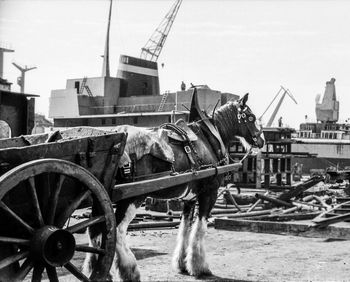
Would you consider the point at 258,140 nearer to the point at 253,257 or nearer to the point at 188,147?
the point at 253,257

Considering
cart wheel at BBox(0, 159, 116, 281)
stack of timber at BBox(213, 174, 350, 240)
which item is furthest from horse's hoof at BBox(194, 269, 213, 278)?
stack of timber at BBox(213, 174, 350, 240)

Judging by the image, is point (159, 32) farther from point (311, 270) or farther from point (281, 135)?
point (311, 270)

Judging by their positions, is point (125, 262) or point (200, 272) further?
point (200, 272)

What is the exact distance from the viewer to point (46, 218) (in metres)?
4.80

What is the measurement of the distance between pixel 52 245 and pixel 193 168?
117 inches

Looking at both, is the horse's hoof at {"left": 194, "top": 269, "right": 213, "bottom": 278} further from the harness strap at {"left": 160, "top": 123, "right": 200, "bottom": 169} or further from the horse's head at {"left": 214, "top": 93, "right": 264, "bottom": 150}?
the horse's head at {"left": 214, "top": 93, "right": 264, "bottom": 150}

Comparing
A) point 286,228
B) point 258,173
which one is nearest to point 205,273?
point 286,228

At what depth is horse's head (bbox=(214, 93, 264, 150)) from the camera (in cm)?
884

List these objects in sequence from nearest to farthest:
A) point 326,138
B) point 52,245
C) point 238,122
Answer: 1. point 52,245
2. point 238,122
3. point 326,138

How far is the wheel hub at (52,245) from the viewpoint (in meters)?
4.54

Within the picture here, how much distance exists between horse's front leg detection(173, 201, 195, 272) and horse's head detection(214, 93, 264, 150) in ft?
4.45

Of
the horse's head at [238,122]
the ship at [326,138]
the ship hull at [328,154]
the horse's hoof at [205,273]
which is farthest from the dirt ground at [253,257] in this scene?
the ship hull at [328,154]

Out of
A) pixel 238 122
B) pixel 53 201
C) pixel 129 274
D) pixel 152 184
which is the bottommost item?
pixel 129 274

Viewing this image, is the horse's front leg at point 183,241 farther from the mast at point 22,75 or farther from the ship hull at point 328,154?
the mast at point 22,75
